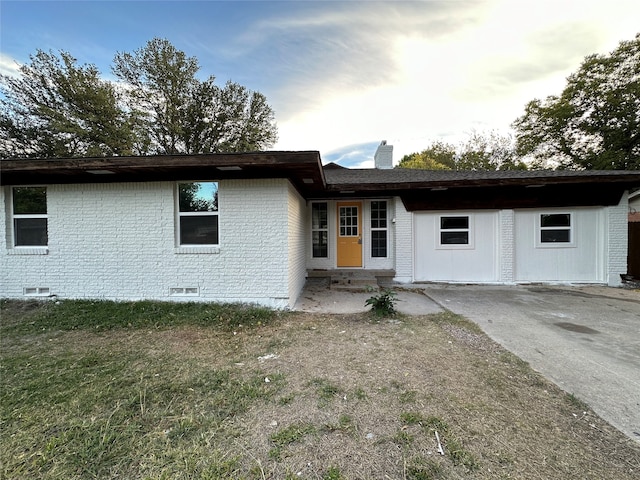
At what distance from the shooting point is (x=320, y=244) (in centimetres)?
839

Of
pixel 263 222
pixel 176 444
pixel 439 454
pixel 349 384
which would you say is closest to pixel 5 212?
pixel 263 222

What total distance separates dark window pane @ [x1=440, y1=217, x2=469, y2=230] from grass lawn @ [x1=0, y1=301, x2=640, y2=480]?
4434mm

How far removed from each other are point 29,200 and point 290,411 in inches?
286

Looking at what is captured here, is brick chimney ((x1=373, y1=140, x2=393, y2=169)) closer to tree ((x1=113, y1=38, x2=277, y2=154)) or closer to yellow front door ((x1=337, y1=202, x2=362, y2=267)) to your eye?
yellow front door ((x1=337, y1=202, x2=362, y2=267))

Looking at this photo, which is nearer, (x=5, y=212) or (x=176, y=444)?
(x=176, y=444)

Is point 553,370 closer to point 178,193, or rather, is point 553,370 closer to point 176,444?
point 176,444

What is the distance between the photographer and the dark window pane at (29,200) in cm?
567

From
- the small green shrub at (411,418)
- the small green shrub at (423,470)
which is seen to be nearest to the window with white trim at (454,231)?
the small green shrub at (411,418)

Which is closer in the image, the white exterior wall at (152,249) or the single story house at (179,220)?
the single story house at (179,220)

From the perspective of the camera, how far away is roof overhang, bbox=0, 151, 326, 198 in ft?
14.4

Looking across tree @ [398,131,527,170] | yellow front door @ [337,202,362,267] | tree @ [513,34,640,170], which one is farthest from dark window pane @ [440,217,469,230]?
tree @ [398,131,527,170]

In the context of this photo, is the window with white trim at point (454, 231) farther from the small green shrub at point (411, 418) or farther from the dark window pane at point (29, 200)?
the dark window pane at point (29, 200)

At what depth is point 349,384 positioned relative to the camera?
2650 millimetres

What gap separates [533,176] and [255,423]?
321 inches
